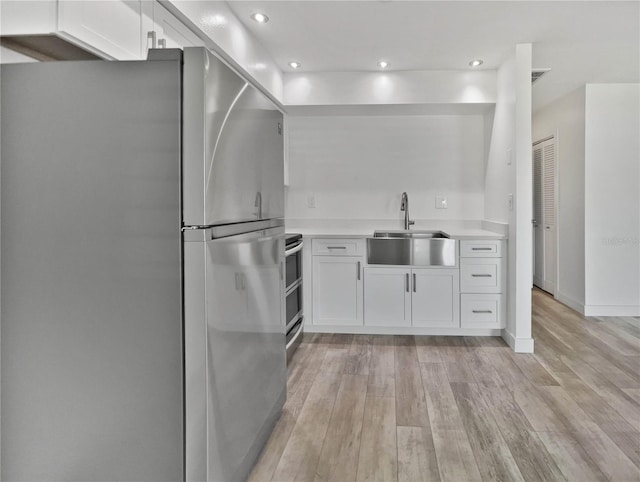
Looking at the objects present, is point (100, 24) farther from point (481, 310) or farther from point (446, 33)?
point (481, 310)

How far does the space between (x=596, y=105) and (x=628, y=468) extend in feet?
12.4

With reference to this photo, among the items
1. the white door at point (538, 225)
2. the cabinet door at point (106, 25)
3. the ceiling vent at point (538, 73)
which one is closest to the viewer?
the cabinet door at point (106, 25)

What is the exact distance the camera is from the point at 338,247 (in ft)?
12.3

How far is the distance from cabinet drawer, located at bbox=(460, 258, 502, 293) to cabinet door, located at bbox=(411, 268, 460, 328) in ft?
0.21

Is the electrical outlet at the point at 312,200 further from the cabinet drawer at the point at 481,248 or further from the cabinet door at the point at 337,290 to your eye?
the cabinet drawer at the point at 481,248

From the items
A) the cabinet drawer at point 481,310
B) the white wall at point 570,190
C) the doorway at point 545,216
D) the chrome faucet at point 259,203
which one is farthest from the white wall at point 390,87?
the chrome faucet at point 259,203

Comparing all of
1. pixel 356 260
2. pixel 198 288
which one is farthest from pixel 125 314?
pixel 356 260

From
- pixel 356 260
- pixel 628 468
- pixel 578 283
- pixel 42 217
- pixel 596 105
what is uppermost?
pixel 596 105

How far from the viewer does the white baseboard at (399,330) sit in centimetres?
363

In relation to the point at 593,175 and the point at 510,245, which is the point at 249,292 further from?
the point at 593,175

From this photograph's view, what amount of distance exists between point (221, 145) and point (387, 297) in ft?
8.59

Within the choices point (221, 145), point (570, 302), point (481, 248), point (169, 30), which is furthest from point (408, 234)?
point (221, 145)

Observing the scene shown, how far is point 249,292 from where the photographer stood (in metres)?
1.64

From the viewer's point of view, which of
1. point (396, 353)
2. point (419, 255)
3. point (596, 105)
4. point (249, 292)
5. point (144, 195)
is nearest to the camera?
point (144, 195)
